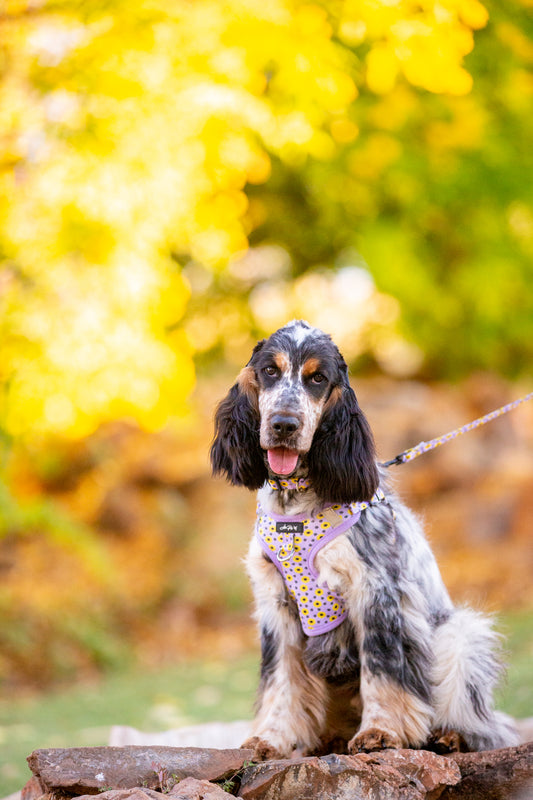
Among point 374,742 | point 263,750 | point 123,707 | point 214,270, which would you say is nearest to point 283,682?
point 263,750

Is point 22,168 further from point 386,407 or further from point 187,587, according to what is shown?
point 386,407

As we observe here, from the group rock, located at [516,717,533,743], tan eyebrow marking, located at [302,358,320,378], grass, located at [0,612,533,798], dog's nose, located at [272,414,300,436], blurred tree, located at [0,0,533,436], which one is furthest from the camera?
blurred tree, located at [0,0,533,436]

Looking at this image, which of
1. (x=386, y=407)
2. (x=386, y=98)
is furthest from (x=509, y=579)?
(x=386, y=98)

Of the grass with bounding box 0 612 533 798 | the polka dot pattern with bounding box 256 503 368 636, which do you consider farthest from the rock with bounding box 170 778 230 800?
the grass with bounding box 0 612 533 798

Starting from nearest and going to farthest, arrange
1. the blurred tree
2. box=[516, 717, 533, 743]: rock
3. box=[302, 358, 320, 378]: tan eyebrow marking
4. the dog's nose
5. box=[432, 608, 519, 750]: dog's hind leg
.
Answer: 1. the dog's nose
2. box=[302, 358, 320, 378]: tan eyebrow marking
3. box=[432, 608, 519, 750]: dog's hind leg
4. box=[516, 717, 533, 743]: rock
5. the blurred tree

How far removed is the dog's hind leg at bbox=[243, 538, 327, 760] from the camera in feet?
11.4

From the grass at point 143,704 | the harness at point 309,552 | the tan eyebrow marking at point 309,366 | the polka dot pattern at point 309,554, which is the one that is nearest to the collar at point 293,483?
the harness at point 309,552

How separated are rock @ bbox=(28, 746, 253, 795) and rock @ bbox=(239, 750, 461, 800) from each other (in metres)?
0.12

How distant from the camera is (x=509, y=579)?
36.4 ft

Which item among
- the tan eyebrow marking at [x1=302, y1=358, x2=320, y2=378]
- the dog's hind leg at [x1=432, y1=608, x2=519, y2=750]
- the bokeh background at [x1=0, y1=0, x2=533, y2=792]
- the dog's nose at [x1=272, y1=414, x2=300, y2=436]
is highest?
the bokeh background at [x1=0, y1=0, x2=533, y2=792]

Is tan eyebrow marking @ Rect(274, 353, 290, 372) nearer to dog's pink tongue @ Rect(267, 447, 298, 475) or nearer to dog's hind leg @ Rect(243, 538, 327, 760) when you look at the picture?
dog's pink tongue @ Rect(267, 447, 298, 475)

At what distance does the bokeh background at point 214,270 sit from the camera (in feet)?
20.2

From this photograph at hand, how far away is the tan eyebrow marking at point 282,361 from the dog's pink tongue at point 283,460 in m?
0.31

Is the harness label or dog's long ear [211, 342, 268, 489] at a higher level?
dog's long ear [211, 342, 268, 489]
